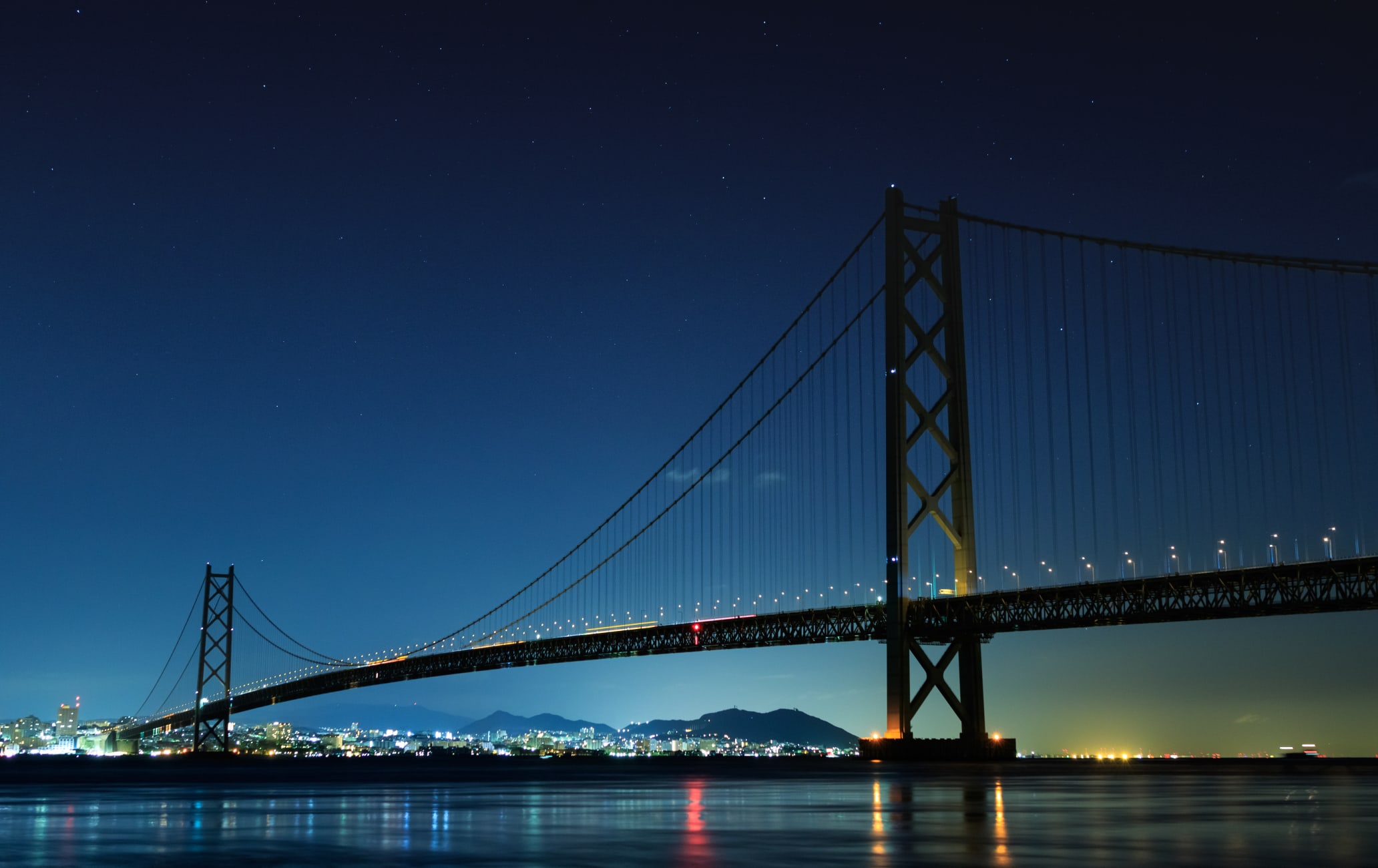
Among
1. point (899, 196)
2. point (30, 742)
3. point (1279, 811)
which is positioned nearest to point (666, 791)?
point (1279, 811)

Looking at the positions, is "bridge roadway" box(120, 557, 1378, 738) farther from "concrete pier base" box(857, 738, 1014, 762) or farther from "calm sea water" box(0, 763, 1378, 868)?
"calm sea water" box(0, 763, 1378, 868)

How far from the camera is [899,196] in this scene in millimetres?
61969

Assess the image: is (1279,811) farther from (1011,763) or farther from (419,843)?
(1011,763)

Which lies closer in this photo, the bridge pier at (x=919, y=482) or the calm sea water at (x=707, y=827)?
the calm sea water at (x=707, y=827)

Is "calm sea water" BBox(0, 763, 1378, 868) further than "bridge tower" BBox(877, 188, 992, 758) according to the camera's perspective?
No

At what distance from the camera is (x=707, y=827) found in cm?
1620

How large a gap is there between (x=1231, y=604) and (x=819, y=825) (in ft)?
140

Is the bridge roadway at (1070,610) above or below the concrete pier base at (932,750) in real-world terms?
above

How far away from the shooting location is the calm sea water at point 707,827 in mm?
12023

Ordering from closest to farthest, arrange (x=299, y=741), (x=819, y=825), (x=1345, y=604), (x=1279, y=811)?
(x=819, y=825) < (x=1279, y=811) < (x=1345, y=604) < (x=299, y=741)

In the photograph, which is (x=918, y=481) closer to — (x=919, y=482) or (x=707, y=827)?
(x=919, y=482)

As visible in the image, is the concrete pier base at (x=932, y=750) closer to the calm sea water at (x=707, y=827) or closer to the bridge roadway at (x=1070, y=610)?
the bridge roadway at (x=1070, y=610)

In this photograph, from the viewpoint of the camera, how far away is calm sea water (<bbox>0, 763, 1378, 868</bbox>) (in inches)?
473

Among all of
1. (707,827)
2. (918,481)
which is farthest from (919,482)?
(707,827)
